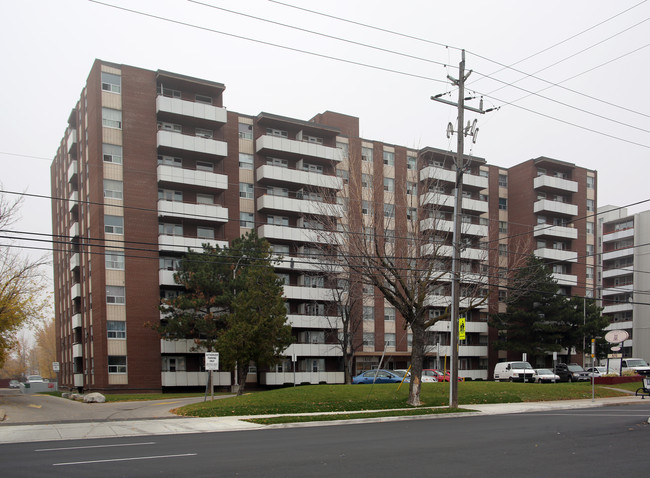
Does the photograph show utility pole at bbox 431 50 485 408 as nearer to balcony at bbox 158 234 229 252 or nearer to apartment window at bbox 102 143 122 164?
balcony at bbox 158 234 229 252

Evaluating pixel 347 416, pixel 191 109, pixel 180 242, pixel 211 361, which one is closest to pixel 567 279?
pixel 180 242

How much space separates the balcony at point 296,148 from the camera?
51.1 meters

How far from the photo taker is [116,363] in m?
43.0

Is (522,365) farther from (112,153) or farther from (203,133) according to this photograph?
(112,153)

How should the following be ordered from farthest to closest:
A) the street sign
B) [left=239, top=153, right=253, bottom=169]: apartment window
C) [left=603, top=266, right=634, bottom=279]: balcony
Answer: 1. [left=603, top=266, right=634, bottom=279]: balcony
2. [left=239, top=153, right=253, bottom=169]: apartment window
3. the street sign

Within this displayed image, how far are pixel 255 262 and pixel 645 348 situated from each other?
6420cm

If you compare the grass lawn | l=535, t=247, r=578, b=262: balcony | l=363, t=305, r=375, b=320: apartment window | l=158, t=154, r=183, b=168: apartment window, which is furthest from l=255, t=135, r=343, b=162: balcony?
the grass lawn

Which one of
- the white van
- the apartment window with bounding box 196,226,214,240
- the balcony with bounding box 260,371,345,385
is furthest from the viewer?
the balcony with bounding box 260,371,345,385

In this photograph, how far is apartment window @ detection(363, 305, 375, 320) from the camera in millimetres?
52188

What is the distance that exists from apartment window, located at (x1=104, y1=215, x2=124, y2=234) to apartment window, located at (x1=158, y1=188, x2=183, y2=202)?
4.00m

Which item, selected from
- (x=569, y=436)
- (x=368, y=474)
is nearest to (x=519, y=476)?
(x=368, y=474)

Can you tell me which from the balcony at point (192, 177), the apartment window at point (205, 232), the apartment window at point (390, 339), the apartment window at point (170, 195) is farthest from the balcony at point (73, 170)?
the apartment window at point (390, 339)

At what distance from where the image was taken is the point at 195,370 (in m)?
46.4

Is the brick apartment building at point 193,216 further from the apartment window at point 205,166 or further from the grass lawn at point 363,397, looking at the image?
the grass lawn at point 363,397
